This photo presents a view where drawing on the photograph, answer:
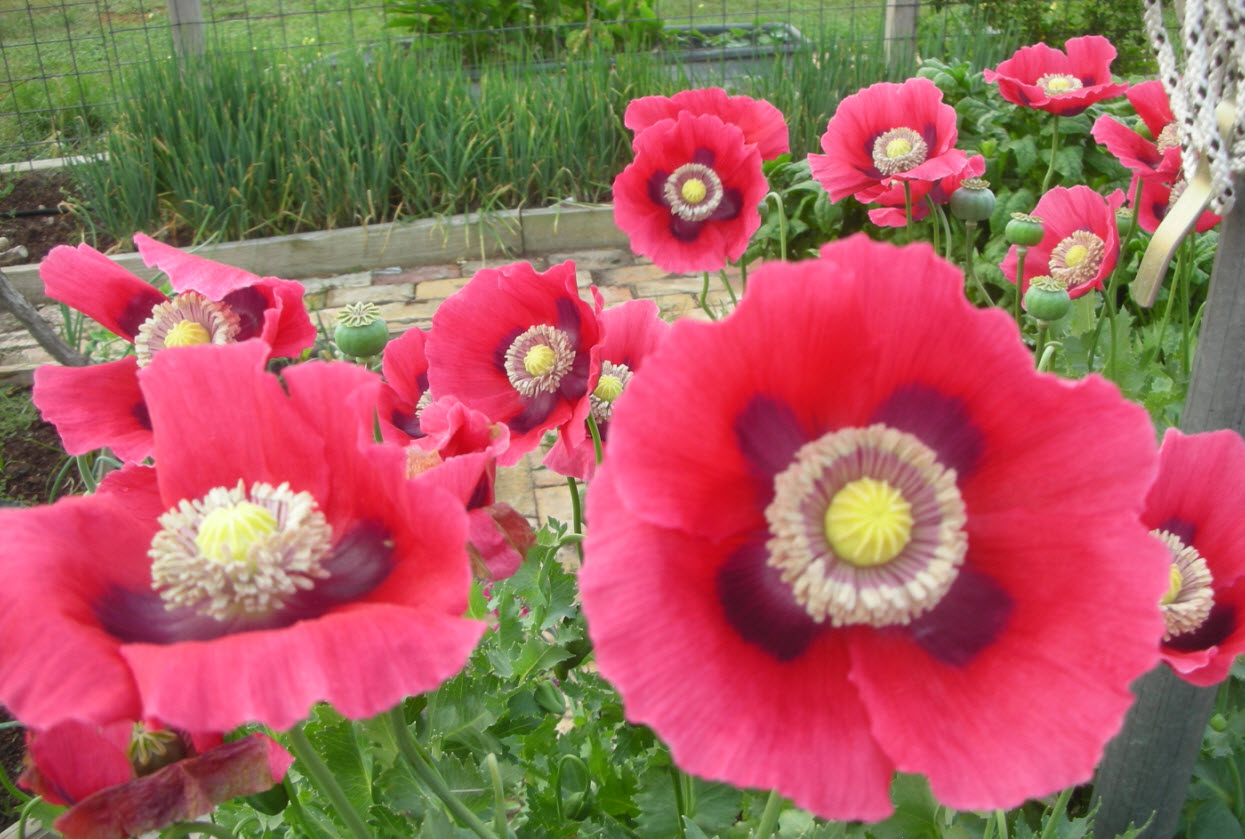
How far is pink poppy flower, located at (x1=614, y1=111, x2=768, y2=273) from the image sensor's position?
1.89 meters

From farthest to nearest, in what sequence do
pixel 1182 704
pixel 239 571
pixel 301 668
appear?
pixel 1182 704
pixel 239 571
pixel 301 668

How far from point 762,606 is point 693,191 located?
1.37 meters

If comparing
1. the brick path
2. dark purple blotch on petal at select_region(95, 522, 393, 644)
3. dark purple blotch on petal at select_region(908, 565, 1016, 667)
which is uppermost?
dark purple blotch on petal at select_region(95, 522, 393, 644)

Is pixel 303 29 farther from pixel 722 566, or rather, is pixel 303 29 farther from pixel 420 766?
pixel 722 566

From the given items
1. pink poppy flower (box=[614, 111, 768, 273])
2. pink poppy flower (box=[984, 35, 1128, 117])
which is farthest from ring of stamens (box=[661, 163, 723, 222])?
pink poppy flower (box=[984, 35, 1128, 117])

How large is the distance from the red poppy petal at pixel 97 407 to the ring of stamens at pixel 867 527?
68cm

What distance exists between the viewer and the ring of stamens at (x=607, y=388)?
124 cm

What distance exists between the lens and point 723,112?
2082 millimetres

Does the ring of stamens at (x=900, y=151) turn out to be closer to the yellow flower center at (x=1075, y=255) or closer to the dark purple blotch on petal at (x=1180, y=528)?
the yellow flower center at (x=1075, y=255)

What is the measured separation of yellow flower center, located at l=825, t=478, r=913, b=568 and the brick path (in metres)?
3.20


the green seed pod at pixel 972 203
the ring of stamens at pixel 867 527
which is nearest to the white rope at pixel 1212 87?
the ring of stamens at pixel 867 527

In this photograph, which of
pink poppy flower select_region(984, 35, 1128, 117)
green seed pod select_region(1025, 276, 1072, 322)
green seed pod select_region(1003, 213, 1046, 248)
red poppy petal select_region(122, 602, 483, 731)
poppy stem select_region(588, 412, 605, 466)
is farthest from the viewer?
pink poppy flower select_region(984, 35, 1128, 117)

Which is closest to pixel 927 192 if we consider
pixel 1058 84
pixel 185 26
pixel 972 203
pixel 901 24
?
pixel 972 203

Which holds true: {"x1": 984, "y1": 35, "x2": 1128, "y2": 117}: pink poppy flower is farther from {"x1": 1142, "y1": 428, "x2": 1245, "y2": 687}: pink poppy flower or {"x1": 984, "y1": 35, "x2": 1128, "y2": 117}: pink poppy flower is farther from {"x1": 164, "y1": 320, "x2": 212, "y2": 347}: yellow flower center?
{"x1": 164, "y1": 320, "x2": 212, "y2": 347}: yellow flower center
